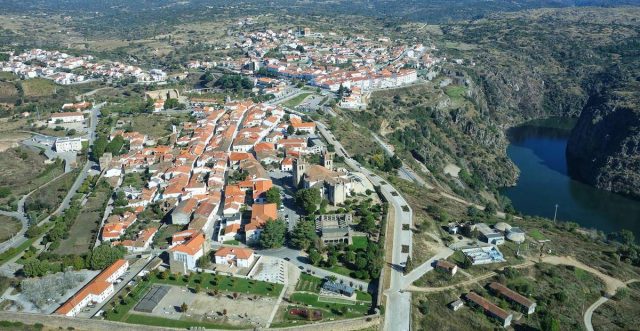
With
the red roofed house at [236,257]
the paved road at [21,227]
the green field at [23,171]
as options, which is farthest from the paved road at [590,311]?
the green field at [23,171]

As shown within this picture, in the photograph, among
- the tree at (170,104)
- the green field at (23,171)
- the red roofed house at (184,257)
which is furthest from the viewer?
the tree at (170,104)

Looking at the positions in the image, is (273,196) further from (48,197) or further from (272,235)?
(48,197)

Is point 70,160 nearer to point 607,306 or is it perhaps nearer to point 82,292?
point 82,292

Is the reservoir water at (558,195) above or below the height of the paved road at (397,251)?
below

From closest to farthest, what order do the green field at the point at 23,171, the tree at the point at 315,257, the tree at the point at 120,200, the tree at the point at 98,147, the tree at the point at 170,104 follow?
the tree at the point at 315,257 < the tree at the point at 120,200 < the green field at the point at 23,171 < the tree at the point at 98,147 < the tree at the point at 170,104

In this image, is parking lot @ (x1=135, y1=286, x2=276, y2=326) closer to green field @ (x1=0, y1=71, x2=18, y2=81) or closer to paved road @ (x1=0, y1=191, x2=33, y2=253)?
paved road @ (x1=0, y1=191, x2=33, y2=253)

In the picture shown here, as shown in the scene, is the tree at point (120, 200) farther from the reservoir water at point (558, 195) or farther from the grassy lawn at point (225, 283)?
the reservoir water at point (558, 195)

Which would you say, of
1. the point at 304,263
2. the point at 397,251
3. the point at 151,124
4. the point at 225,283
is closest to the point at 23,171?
the point at 151,124
